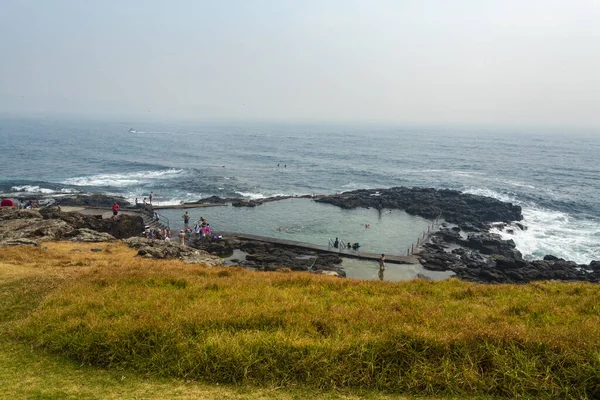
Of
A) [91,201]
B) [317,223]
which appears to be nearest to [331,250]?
[317,223]

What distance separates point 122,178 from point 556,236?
69.3m

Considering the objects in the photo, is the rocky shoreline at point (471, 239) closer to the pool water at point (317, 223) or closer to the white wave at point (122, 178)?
the pool water at point (317, 223)

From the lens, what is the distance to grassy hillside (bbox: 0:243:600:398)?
742 centimetres

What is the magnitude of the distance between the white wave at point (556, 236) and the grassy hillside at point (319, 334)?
30071 mm

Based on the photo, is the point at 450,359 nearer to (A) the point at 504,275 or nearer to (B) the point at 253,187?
(A) the point at 504,275

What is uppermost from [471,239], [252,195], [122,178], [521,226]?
[122,178]

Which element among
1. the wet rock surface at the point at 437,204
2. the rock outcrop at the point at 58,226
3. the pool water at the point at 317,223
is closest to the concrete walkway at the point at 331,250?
the pool water at the point at 317,223

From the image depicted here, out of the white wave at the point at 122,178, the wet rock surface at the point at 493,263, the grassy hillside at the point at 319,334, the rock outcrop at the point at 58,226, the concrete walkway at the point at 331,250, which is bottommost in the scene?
the wet rock surface at the point at 493,263

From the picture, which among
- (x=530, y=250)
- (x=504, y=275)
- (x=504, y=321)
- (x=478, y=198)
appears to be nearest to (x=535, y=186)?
(x=478, y=198)

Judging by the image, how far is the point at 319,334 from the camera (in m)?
8.84

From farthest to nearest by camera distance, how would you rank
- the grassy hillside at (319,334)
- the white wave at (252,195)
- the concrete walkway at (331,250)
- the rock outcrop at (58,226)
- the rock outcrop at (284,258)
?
the white wave at (252,195), the concrete walkway at (331,250), the rock outcrop at (284,258), the rock outcrop at (58,226), the grassy hillside at (319,334)

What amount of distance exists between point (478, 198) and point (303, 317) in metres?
53.0

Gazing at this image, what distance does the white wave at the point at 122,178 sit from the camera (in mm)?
65812

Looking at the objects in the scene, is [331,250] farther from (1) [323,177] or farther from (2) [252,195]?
(1) [323,177]
